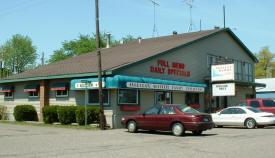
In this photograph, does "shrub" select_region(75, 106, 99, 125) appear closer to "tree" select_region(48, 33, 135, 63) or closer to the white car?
the white car

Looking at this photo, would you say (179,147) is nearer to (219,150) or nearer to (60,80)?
(219,150)

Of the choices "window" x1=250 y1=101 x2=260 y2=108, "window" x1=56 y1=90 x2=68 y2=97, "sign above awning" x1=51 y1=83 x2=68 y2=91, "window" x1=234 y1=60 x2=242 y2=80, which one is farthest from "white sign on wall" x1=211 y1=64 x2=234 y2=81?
"sign above awning" x1=51 y1=83 x2=68 y2=91

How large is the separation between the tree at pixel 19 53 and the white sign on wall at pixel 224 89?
193 ft

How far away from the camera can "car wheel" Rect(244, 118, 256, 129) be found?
2008cm

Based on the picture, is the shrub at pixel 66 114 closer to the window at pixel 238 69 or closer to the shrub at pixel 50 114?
the shrub at pixel 50 114

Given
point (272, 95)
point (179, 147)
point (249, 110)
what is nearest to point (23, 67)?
point (272, 95)

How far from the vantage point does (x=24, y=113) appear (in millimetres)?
25594

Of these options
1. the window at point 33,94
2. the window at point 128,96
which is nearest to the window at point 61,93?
the window at point 33,94

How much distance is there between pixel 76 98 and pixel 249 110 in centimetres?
1111

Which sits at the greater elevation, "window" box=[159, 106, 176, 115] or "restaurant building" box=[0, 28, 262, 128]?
"restaurant building" box=[0, 28, 262, 128]

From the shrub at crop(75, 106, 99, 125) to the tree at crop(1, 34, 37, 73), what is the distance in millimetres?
59282

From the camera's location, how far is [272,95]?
50.4m

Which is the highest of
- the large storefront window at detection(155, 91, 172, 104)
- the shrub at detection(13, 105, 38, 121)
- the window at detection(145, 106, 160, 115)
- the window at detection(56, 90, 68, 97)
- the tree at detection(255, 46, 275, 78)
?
the tree at detection(255, 46, 275, 78)

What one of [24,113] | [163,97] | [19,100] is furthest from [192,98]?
[19,100]
